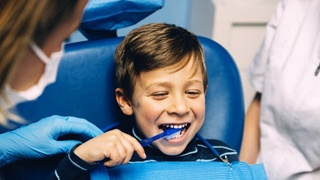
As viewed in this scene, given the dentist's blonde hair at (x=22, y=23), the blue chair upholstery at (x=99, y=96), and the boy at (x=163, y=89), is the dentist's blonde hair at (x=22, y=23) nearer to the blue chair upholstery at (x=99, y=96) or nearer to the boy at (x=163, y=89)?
the boy at (x=163, y=89)

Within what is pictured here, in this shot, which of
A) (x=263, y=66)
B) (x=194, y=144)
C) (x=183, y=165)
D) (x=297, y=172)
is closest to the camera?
(x=183, y=165)

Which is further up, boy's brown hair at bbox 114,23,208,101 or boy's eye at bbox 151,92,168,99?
boy's brown hair at bbox 114,23,208,101

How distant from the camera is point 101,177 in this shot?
1.07 m

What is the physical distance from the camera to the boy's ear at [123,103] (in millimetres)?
1209

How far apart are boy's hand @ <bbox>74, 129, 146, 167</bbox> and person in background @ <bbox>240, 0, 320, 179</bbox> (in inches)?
19.0

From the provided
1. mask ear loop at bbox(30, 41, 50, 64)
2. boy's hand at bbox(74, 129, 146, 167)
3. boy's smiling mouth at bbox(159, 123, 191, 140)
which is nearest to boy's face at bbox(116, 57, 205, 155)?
boy's smiling mouth at bbox(159, 123, 191, 140)

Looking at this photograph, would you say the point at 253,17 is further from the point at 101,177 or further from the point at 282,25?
the point at 101,177

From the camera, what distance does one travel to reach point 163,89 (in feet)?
3.72

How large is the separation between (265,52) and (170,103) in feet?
1.49

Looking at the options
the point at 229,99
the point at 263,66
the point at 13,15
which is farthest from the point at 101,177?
the point at 263,66

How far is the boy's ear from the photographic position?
1.21 metres

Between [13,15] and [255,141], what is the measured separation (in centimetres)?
101

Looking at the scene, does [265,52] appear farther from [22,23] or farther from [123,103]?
[22,23]

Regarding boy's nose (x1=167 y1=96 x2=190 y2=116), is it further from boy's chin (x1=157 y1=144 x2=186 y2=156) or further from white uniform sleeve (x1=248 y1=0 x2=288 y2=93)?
white uniform sleeve (x1=248 y1=0 x2=288 y2=93)
